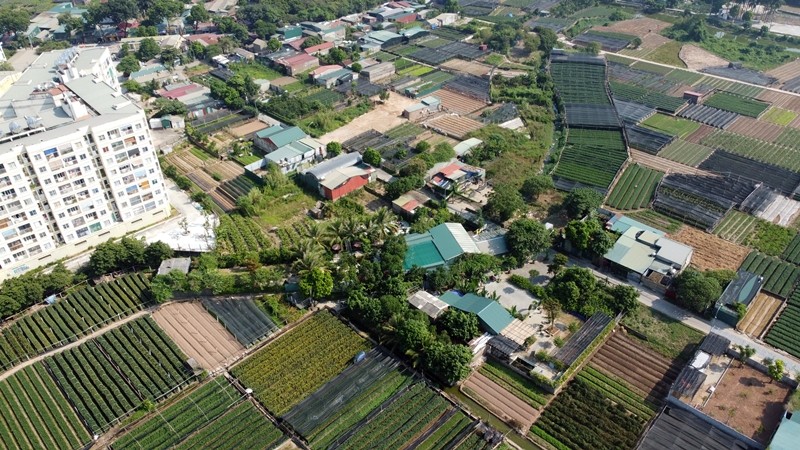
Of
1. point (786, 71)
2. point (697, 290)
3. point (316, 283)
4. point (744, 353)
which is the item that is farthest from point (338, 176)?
point (786, 71)

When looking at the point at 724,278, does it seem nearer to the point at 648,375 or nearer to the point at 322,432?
the point at 648,375

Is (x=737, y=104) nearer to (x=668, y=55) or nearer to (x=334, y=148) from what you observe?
(x=668, y=55)

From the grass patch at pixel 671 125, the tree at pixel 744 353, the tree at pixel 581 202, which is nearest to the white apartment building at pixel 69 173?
the tree at pixel 581 202

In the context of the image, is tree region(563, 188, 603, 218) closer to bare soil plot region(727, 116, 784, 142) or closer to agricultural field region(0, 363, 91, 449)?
bare soil plot region(727, 116, 784, 142)

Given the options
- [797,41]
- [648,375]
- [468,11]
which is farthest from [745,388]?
[468,11]

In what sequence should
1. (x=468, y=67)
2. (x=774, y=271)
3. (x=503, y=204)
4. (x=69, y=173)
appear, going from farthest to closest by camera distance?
(x=468, y=67)
(x=503, y=204)
(x=774, y=271)
(x=69, y=173)

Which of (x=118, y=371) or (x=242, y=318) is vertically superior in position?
(x=242, y=318)

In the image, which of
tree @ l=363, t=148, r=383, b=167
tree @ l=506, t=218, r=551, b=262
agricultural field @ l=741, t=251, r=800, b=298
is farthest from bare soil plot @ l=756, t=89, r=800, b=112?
tree @ l=363, t=148, r=383, b=167
